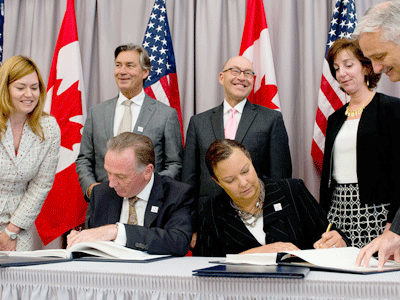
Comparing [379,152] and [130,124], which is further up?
[130,124]

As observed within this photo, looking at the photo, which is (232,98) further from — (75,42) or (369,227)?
(75,42)

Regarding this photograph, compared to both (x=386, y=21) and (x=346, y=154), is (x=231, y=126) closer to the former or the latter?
(x=346, y=154)

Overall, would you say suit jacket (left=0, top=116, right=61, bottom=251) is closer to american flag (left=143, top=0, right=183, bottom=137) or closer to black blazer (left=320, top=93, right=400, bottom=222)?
american flag (left=143, top=0, right=183, bottom=137)

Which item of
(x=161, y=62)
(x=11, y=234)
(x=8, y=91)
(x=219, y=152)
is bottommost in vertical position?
(x=11, y=234)

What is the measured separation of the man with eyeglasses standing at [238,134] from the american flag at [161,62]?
0.85 meters

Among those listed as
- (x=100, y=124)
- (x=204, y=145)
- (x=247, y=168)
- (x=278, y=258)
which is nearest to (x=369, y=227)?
(x=247, y=168)

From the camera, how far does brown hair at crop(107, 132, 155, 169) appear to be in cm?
233

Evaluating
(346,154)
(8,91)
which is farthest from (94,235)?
(346,154)

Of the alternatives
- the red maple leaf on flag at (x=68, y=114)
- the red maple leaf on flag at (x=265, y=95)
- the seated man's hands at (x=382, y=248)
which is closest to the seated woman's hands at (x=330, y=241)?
the seated man's hands at (x=382, y=248)

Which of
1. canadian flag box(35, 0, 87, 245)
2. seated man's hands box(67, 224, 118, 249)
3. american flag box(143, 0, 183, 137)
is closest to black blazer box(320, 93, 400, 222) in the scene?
seated man's hands box(67, 224, 118, 249)

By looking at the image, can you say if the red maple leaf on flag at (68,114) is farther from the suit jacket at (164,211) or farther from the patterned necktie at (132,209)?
the patterned necktie at (132,209)

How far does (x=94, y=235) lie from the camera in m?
1.85

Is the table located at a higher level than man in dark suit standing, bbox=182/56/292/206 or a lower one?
lower

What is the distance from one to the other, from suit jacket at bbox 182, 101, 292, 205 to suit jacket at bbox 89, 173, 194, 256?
55 cm
